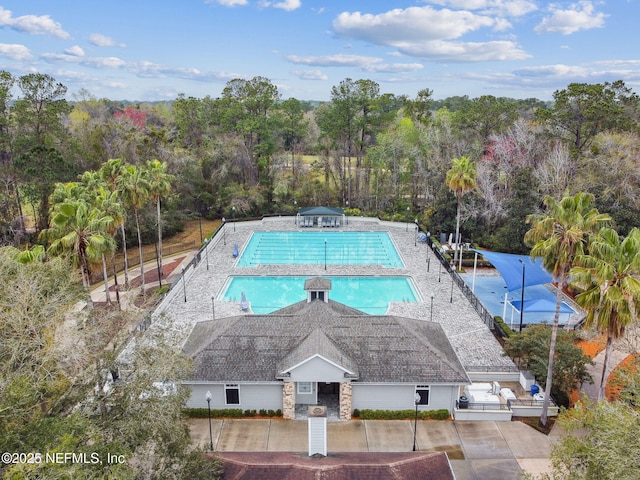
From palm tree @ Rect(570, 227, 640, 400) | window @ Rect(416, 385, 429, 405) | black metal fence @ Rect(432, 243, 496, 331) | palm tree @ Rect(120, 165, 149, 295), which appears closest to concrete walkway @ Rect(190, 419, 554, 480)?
window @ Rect(416, 385, 429, 405)

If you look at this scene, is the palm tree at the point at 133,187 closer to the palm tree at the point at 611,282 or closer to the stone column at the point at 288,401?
the stone column at the point at 288,401

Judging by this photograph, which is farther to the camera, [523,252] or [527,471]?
[523,252]

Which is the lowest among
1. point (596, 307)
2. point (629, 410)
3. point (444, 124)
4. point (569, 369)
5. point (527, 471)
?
point (527, 471)

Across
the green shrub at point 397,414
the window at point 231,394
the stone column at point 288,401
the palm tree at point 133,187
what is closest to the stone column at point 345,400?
the green shrub at point 397,414

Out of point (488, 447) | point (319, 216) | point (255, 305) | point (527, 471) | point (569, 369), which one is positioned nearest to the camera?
point (527, 471)

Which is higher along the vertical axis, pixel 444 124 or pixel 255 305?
pixel 444 124

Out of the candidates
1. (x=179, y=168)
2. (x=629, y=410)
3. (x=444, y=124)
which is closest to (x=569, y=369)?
(x=629, y=410)

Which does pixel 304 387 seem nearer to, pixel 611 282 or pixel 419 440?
pixel 419 440

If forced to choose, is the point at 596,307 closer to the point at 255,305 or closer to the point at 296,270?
the point at 255,305
